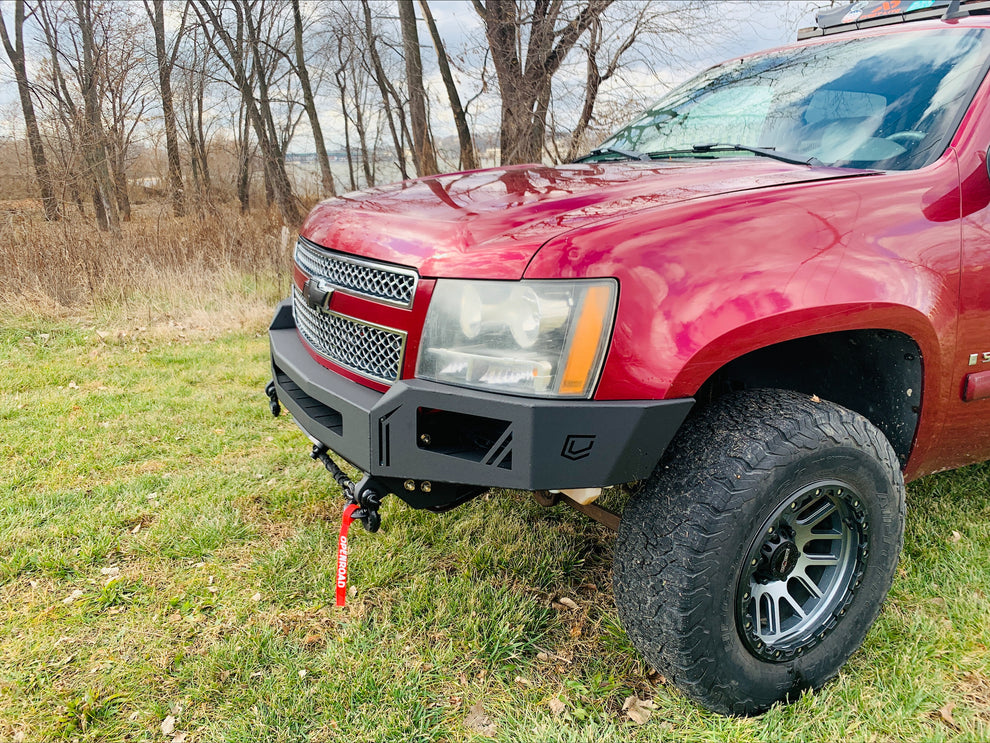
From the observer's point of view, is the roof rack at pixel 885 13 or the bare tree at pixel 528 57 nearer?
the roof rack at pixel 885 13

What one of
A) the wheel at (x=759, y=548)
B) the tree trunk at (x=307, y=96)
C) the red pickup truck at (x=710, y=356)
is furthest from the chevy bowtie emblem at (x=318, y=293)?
the tree trunk at (x=307, y=96)

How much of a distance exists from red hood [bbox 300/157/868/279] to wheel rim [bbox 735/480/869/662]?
3.04 ft

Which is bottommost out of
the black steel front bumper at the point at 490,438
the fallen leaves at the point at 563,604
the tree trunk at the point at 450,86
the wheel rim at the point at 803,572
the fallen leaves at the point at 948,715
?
the fallen leaves at the point at 948,715

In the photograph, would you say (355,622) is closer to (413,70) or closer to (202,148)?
(202,148)

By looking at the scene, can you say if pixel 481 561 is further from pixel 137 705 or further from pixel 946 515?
pixel 946 515

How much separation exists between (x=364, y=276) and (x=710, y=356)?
1.03 meters

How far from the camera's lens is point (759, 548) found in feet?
5.99

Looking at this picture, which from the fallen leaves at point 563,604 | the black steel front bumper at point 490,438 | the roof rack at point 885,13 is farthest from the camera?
the roof rack at point 885,13

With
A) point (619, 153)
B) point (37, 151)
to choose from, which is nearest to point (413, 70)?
point (37, 151)

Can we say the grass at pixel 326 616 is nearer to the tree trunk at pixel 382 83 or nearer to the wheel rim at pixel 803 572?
the wheel rim at pixel 803 572

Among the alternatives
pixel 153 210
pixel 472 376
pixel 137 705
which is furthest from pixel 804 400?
pixel 153 210

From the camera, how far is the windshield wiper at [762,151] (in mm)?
2318

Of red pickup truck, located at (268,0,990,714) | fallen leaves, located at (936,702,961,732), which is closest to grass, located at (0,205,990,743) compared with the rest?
fallen leaves, located at (936,702,961,732)

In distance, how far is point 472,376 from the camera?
174 centimetres
